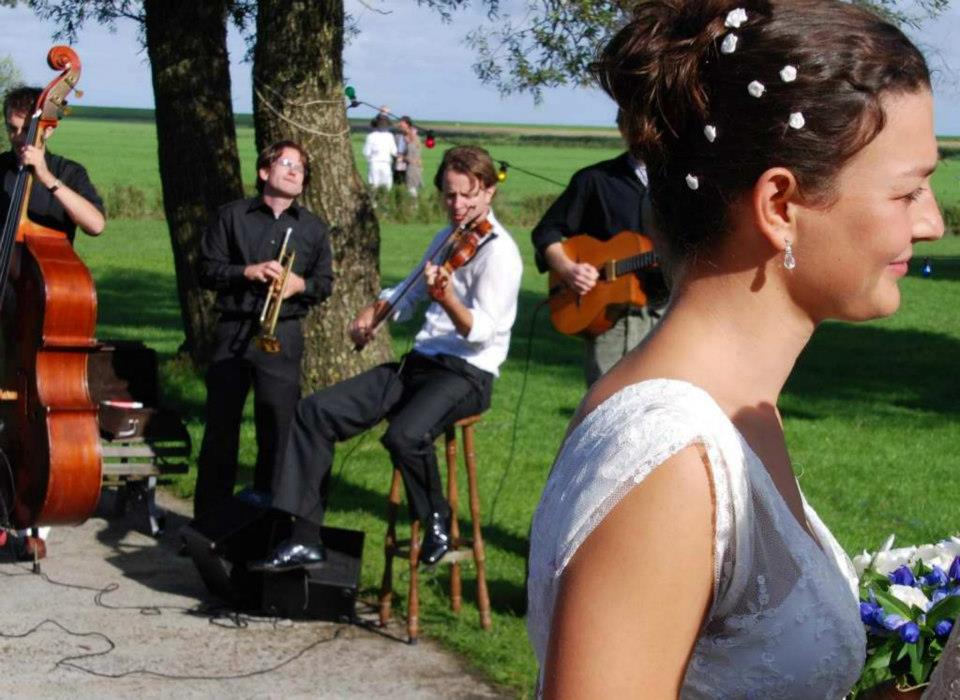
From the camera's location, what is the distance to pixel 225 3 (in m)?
11.9

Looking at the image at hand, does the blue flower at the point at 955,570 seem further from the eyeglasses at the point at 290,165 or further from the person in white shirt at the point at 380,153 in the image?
the person in white shirt at the point at 380,153

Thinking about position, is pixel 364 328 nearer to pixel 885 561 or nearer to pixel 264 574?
pixel 264 574

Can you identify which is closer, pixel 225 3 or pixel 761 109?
pixel 761 109

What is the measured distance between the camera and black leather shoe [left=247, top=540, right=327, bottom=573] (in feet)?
20.8

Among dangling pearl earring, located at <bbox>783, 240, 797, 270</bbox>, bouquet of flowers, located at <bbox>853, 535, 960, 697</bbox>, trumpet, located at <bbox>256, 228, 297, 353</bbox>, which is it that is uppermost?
dangling pearl earring, located at <bbox>783, 240, 797, 270</bbox>

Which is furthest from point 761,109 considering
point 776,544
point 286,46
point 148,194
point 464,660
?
point 148,194

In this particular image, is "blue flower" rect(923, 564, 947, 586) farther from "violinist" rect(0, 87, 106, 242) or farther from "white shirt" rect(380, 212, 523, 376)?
"violinist" rect(0, 87, 106, 242)

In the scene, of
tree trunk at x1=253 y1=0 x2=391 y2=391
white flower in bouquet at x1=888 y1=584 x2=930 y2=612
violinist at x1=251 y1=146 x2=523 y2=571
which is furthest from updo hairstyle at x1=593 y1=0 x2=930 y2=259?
tree trunk at x1=253 y1=0 x2=391 y2=391

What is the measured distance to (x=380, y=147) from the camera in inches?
1293

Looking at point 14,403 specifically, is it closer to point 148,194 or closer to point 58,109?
point 58,109

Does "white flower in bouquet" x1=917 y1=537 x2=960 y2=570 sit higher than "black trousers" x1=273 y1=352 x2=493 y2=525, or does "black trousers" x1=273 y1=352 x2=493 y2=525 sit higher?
"white flower in bouquet" x1=917 y1=537 x2=960 y2=570

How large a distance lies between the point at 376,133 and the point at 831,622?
31.6 m

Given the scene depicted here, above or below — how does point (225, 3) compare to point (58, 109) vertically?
above

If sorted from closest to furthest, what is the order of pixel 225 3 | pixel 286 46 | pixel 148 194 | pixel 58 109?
pixel 58 109
pixel 286 46
pixel 225 3
pixel 148 194
